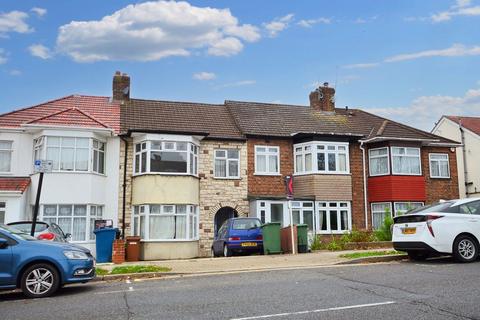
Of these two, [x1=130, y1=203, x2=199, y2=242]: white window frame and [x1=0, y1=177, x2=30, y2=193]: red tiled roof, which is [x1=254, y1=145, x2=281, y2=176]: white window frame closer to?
[x1=130, y1=203, x2=199, y2=242]: white window frame

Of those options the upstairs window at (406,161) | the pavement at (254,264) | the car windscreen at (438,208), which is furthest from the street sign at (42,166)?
the upstairs window at (406,161)

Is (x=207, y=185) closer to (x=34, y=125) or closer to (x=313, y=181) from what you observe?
(x=313, y=181)

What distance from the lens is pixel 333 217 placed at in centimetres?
2533

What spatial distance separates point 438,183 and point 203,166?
12.8 metres

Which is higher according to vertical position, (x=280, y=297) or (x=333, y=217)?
(x=333, y=217)

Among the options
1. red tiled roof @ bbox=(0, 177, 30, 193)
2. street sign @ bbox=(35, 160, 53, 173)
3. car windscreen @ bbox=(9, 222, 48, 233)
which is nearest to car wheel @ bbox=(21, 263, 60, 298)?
street sign @ bbox=(35, 160, 53, 173)

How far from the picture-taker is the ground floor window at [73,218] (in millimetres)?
21641

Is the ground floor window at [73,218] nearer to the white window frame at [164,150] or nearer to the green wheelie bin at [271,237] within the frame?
the white window frame at [164,150]

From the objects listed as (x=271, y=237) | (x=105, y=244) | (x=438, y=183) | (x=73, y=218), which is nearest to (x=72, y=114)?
(x=73, y=218)

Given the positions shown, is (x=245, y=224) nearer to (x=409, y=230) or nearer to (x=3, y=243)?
(x=409, y=230)

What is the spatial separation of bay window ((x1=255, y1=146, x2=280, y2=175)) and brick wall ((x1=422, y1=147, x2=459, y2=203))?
8.06m

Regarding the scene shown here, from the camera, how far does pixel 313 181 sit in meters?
24.9

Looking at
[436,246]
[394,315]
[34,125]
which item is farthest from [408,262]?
[34,125]

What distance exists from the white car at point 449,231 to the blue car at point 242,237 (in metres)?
6.98
